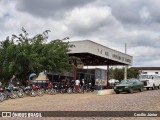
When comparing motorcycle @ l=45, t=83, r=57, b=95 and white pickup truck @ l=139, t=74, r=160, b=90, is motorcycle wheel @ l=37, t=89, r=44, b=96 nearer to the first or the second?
motorcycle @ l=45, t=83, r=57, b=95

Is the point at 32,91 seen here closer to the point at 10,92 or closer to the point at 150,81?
the point at 10,92

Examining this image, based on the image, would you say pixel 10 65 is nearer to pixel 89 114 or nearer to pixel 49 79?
pixel 49 79

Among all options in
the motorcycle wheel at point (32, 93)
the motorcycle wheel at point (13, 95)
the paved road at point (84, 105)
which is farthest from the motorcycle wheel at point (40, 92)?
the paved road at point (84, 105)

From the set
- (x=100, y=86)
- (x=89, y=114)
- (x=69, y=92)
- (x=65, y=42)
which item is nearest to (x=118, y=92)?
(x=69, y=92)

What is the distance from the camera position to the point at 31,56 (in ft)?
107

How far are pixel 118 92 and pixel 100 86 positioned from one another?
413 inches

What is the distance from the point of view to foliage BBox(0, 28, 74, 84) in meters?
32.8

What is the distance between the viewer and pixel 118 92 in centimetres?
3669

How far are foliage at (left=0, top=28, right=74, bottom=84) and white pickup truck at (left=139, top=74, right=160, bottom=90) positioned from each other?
10420 millimetres

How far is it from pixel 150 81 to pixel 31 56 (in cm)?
1775

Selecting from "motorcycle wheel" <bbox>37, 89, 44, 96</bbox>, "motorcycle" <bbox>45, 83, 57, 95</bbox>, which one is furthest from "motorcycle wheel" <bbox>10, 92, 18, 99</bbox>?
"motorcycle" <bbox>45, 83, 57, 95</bbox>

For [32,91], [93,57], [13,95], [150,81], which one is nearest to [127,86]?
[150,81]

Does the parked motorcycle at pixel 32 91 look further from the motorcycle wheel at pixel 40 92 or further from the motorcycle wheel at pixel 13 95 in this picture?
the motorcycle wheel at pixel 13 95

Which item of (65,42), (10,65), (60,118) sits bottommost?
(60,118)
